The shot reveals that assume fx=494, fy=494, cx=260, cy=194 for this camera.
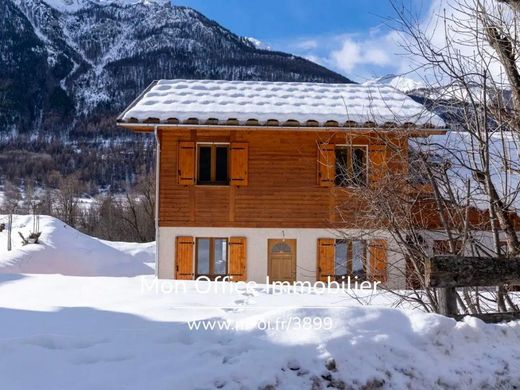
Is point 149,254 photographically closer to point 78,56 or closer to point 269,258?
point 269,258

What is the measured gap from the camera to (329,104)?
493 inches

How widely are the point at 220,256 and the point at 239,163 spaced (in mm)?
2369

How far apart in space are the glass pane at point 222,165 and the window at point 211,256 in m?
1.49

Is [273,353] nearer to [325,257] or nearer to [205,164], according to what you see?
[325,257]

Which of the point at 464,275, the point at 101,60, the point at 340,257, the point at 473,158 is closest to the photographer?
the point at 464,275

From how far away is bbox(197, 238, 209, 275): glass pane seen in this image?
12.1 metres

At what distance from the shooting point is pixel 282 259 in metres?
12.0

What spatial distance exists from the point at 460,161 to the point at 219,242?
7.71 metres

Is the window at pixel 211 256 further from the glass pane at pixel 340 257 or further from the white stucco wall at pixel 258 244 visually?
the glass pane at pixel 340 257

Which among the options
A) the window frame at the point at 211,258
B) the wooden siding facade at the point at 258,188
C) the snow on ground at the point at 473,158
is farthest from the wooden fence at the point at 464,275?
the window frame at the point at 211,258

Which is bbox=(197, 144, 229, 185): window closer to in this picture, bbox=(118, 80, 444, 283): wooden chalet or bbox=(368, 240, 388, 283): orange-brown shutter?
bbox=(118, 80, 444, 283): wooden chalet

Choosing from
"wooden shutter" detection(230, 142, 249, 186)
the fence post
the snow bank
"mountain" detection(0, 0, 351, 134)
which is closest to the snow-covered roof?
"wooden shutter" detection(230, 142, 249, 186)

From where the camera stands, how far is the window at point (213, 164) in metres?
12.0

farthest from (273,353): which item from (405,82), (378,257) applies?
(378,257)
